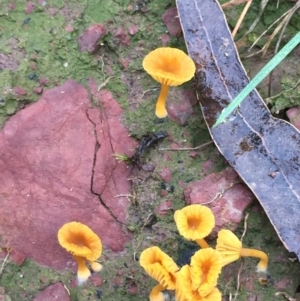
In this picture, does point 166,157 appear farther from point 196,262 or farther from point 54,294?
point 54,294

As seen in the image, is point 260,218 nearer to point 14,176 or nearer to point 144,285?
A: point 144,285

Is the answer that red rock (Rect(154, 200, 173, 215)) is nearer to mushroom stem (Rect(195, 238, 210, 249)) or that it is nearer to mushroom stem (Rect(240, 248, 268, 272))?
mushroom stem (Rect(195, 238, 210, 249))

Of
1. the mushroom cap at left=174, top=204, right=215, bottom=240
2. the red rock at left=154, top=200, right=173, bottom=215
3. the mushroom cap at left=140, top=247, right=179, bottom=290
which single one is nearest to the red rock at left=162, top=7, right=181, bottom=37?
the red rock at left=154, top=200, right=173, bottom=215

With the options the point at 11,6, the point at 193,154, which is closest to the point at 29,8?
the point at 11,6

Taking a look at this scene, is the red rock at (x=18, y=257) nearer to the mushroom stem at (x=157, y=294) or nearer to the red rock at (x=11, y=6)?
the mushroom stem at (x=157, y=294)

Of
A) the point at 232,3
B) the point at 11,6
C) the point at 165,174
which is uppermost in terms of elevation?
the point at 232,3

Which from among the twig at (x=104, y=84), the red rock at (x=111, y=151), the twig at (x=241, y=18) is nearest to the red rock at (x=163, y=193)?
the red rock at (x=111, y=151)
